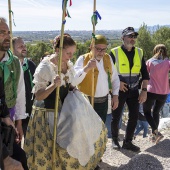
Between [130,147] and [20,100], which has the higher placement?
[20,100]

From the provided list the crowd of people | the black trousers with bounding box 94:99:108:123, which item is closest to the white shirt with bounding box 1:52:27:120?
the crowd of people

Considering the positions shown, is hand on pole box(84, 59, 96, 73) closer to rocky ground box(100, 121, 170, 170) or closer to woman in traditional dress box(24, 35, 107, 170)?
woman in traditional dress box(24, 35, 107, 170)

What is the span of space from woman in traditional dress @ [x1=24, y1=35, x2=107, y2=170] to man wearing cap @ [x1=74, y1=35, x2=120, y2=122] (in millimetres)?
514

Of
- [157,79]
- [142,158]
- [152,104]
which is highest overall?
[157,79]

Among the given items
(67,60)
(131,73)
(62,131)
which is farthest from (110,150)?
(67,60)

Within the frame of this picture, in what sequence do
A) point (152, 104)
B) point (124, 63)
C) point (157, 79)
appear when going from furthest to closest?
point (152, 104) < point (157, 79) < point (124, 63)

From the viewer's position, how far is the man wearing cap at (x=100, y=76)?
411 centimetres

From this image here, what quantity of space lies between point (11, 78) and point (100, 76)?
4.96 feet

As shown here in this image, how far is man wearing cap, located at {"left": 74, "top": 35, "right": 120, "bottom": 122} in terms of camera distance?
4113 millimetres

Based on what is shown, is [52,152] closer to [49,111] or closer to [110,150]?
[49,111]

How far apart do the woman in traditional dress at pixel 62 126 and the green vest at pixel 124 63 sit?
1.37m

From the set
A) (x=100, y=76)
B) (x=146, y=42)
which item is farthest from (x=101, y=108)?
(x=146, y=42)

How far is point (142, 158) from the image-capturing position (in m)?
4.26

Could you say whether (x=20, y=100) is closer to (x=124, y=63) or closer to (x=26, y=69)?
(x=26, y=69)
